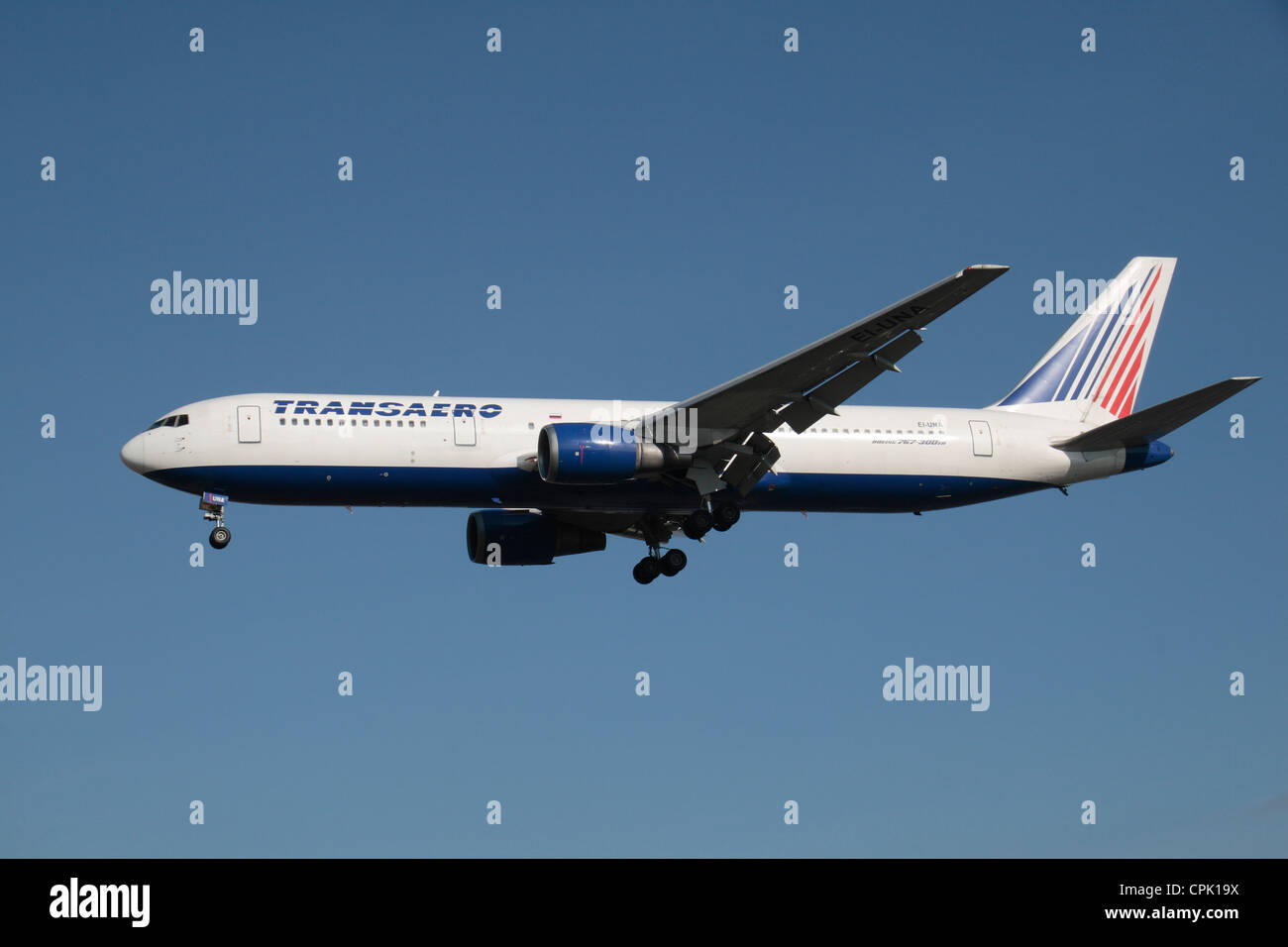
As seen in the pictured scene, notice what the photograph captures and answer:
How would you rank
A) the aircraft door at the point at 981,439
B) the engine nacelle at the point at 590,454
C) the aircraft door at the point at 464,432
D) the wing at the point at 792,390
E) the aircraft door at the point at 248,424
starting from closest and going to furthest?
the wing at the point at 792,390 < the engine nacelle at the point at 590,454 < the aircraft door at the point at 248,424 < the aircraft door at the point at 464,432 < the aircraft door at the point at 981,439

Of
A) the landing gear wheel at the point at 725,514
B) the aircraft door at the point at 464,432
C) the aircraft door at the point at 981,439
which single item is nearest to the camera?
the aircraft door at the point at 464,432

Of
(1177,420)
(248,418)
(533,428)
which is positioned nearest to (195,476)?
(248,418)

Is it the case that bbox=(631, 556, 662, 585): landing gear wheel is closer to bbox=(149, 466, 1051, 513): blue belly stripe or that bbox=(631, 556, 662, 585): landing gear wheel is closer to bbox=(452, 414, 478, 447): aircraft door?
bbox=(149, 466, 1051, 513): blue belly stripe

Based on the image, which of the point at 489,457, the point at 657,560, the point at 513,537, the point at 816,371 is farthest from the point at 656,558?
the point at 816,371

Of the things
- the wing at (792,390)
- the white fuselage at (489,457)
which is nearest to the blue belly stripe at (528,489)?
the white fuselage at (489,457)

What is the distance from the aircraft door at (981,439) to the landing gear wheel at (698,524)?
27.5 feet

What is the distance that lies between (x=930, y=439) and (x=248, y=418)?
19421mm

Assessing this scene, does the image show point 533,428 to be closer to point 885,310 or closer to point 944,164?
point 885,310

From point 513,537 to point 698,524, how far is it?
6.54m

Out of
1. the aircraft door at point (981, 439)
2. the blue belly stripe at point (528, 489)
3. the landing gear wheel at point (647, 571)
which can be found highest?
the aircraft door at point (981, 439)

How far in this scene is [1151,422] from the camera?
44.8 metres

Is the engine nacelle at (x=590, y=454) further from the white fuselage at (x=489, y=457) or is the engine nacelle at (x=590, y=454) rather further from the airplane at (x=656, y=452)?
the white fuselage at (x=489, y=457)

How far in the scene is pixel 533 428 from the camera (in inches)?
1683

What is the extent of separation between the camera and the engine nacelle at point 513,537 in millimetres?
47469
